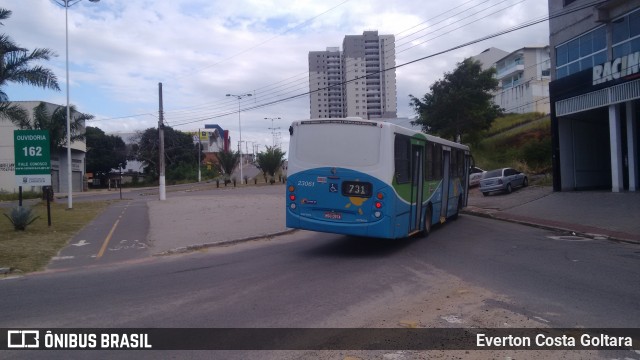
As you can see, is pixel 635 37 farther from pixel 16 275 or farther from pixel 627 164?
pixel 16 275

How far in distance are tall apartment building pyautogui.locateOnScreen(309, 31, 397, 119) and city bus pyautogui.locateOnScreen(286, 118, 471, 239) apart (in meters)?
15.9

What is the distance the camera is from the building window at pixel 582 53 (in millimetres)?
24484

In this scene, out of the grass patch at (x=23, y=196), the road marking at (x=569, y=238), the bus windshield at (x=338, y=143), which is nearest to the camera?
the bus windshield at (x=338, y=143)

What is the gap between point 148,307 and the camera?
7.50 m

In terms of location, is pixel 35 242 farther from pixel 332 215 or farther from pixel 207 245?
pixel 332 215

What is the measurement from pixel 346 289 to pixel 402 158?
4809 mm

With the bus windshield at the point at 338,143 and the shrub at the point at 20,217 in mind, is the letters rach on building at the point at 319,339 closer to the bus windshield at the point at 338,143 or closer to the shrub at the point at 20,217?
the bus windshield at the point at 338,143

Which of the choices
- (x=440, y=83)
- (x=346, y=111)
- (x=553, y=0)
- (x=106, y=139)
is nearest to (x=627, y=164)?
(x=553, y=0)

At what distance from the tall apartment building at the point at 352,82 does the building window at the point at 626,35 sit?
10643 mm

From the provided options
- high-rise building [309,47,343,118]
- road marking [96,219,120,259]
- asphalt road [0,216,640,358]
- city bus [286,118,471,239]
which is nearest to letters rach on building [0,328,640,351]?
asphalt road [0,216,640,358]

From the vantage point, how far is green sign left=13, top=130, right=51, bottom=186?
60.8ft

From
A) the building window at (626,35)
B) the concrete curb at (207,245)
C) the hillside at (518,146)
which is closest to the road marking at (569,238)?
the concrete curb at (207,245)

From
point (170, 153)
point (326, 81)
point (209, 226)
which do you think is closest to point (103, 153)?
point (170, 153)

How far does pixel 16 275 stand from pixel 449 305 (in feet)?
28.0
